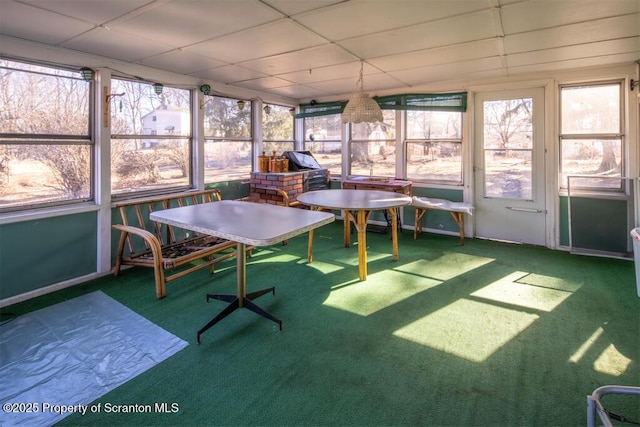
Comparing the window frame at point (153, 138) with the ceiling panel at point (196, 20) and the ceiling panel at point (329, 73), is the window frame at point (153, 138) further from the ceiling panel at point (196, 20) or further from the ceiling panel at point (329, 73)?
the ceiling panel at point (329, 73)

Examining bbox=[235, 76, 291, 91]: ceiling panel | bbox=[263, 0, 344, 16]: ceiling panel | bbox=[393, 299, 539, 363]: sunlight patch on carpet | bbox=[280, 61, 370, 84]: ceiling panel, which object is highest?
bbox=[235, 76, 291, 91]: ceiling panel

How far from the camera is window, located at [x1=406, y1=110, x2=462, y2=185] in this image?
17.8 feet

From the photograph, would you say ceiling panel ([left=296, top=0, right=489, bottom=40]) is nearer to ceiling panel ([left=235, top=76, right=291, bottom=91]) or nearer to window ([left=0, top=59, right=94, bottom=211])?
ceiling panel ([left=235, top=76, right=291, bottom=91])

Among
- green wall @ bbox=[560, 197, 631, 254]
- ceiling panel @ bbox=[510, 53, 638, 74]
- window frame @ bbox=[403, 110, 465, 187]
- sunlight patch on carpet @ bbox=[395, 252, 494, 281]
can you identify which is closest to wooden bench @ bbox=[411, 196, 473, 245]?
window frame @ bbox=[403, 110, 465, 187]

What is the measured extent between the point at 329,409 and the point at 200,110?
4212 millimetres

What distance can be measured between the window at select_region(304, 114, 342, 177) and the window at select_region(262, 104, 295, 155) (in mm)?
338

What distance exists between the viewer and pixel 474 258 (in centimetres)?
431

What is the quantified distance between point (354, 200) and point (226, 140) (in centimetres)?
259

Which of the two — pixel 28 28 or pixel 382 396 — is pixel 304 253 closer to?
pixel 382 396

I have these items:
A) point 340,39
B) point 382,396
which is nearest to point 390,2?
point 340,39

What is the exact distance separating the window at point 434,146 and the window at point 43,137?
14.8ft

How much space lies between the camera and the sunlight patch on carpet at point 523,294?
3.03 meters

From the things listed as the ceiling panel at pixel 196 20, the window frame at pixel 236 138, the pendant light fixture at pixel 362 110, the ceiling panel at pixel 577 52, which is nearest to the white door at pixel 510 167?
the ceiling panel at pixel 577 52

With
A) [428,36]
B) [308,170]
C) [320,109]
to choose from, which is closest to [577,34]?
[428,36]
